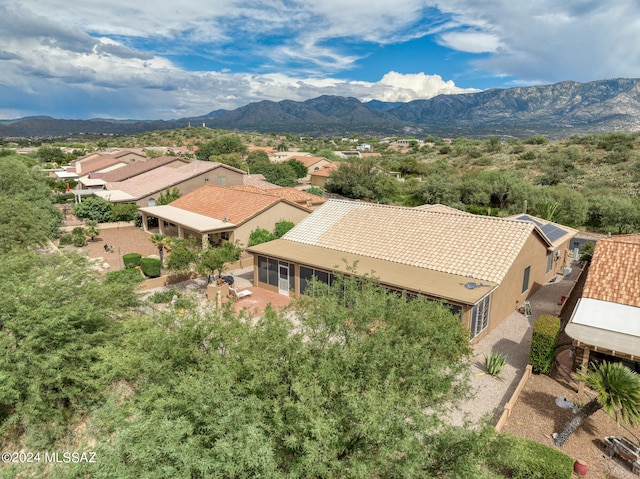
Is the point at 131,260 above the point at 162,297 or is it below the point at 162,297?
above

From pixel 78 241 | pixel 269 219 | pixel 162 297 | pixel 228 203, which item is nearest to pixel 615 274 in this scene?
pixel 162 297

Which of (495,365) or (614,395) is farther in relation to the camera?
(495,365)

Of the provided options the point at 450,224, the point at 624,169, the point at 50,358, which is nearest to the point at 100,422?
the point at 50,358

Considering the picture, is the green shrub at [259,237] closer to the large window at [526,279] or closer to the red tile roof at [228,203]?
the red tile roof at [228,203]

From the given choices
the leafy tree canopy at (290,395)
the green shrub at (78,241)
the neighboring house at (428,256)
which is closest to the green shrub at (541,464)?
the leafy tree canopy at (290,395)

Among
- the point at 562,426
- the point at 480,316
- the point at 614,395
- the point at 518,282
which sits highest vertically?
the point at 614,395

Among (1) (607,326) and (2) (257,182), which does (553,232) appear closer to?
(1) (607,326)

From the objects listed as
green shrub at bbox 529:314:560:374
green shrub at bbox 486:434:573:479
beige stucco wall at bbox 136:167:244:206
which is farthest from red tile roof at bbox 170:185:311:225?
green shrub at bbox 486:434:573:479
